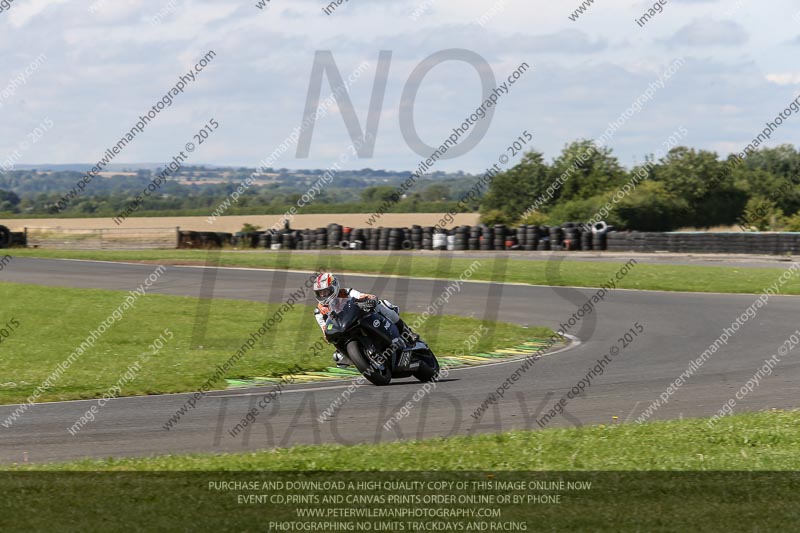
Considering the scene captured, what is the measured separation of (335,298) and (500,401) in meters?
2.69

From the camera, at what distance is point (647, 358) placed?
54.1 feet

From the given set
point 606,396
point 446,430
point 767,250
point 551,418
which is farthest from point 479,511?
point 767,250

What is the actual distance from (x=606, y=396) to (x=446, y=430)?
3204 mm

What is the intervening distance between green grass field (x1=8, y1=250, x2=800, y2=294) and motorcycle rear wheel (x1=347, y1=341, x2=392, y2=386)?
1639 centimetres

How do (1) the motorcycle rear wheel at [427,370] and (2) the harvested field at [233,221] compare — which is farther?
(2) the harvested field at [233,221]

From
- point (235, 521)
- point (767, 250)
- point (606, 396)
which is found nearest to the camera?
point (235, 521)

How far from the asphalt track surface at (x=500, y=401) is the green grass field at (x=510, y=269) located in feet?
18.7

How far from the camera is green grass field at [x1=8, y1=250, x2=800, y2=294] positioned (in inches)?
1153

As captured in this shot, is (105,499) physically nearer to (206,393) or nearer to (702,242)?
(206,393)

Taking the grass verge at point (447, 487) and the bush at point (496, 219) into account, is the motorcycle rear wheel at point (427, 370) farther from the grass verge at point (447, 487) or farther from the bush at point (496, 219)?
the bush at point (496, 219)

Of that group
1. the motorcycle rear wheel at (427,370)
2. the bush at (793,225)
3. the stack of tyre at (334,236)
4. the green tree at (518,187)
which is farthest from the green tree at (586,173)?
the motorcycle rear wheel at (427,370)

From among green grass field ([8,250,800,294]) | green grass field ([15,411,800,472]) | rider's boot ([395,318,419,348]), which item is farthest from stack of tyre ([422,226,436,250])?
green grass field ([15,411,800,472])

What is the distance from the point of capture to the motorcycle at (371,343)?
13.3 m

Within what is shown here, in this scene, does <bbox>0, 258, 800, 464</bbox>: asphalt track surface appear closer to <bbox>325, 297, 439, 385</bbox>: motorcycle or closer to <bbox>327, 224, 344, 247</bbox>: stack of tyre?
<bbox>325, 297, 439, 385</bbox>: motorcycle
